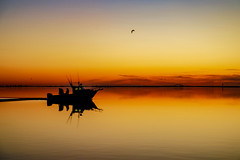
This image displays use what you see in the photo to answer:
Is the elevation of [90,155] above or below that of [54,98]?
below

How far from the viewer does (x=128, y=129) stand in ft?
81.7

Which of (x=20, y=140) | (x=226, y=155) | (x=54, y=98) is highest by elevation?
(x=54, y=98)

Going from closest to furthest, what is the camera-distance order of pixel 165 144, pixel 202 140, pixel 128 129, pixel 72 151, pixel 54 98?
pixel 72 151 < pixel 165 144 < pixel 202 140 < pixel 128 129 < pixel 54 98

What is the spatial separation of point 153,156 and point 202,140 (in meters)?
5.64

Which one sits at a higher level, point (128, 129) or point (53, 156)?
point (128, 129)

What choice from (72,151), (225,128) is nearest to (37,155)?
(72,151)

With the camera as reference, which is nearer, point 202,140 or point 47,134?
point 202,140

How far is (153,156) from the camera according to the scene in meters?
15.8

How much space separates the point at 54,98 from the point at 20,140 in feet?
120

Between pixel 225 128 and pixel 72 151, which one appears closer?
pixel 72 151

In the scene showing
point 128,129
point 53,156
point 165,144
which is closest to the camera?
point 53,156

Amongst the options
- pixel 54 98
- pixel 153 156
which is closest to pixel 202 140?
pixel 153 156

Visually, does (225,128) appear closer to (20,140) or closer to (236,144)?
(236,144)

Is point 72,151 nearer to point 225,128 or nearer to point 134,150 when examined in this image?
point 134,150
